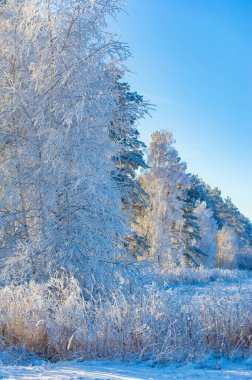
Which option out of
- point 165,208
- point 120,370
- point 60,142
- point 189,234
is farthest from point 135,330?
point 189,234

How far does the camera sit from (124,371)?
3578 millimetres

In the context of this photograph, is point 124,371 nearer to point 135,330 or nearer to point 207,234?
point 135,330

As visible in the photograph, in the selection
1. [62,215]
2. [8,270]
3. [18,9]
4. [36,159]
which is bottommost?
[8,270]

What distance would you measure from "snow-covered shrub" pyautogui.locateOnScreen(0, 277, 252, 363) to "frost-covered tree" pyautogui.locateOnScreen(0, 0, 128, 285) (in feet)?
8.76

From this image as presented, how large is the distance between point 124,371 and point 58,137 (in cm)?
491

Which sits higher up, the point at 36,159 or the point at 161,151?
the point at 161,151

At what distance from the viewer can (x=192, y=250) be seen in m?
27.2

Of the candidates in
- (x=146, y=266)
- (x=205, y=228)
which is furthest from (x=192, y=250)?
(x=146, y=266)

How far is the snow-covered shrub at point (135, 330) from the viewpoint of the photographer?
13.5 feet

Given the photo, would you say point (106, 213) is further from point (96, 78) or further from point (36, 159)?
point (96, 78)

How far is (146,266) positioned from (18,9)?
20.4 ft

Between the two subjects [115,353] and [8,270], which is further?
[8,270]

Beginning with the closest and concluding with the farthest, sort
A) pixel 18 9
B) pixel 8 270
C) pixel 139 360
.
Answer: pixel 139 360, pixel 8 270, pixel 18 9

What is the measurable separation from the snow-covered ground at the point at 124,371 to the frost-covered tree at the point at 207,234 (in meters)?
28.5
